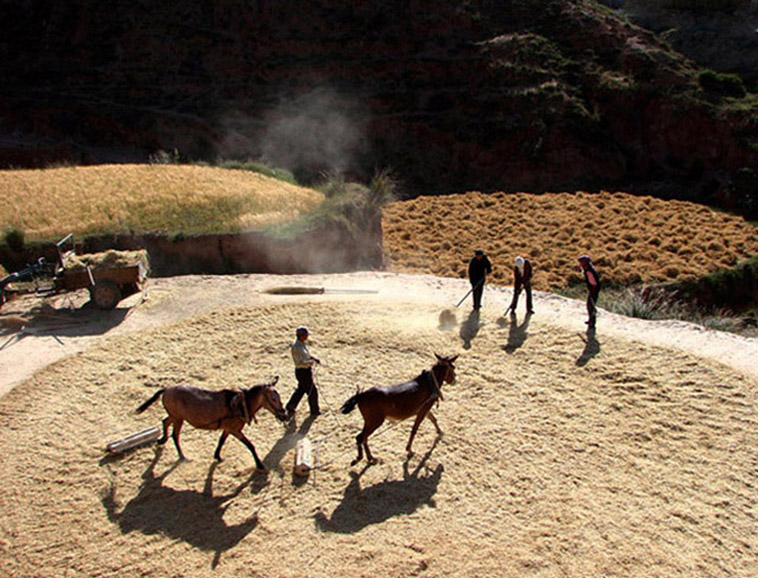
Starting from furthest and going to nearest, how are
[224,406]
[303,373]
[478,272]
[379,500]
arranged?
[478,272], [303,373], [224,406], [379,500]

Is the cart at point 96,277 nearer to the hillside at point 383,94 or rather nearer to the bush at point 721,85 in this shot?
the hillside at point 383,94

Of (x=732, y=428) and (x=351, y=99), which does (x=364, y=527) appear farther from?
(x=351, y=99)

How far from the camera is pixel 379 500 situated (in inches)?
330

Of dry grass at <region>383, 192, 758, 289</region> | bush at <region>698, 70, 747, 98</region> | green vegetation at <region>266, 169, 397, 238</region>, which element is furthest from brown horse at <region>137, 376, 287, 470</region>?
bush at <region>698, 70, 747, 98</region>

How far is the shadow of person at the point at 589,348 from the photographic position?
12375 millimetres

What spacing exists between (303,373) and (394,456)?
6.94 ft

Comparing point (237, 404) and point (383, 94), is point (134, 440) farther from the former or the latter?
point (383, 94)

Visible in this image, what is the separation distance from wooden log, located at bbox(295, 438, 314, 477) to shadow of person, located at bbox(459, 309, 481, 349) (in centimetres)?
488

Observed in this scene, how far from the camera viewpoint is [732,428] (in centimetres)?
1012

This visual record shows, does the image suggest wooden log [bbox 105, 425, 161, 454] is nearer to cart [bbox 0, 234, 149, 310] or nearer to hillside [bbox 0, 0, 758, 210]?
cart [bbox 0, 234, 149, 310]

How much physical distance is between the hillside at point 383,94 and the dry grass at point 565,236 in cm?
1177

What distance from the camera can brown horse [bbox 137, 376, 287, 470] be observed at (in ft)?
27.6

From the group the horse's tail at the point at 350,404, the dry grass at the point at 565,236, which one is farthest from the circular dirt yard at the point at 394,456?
the dry grass at the point at 565,236

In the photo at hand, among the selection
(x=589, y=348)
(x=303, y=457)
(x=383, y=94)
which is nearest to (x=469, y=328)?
(x=589, y=348)
